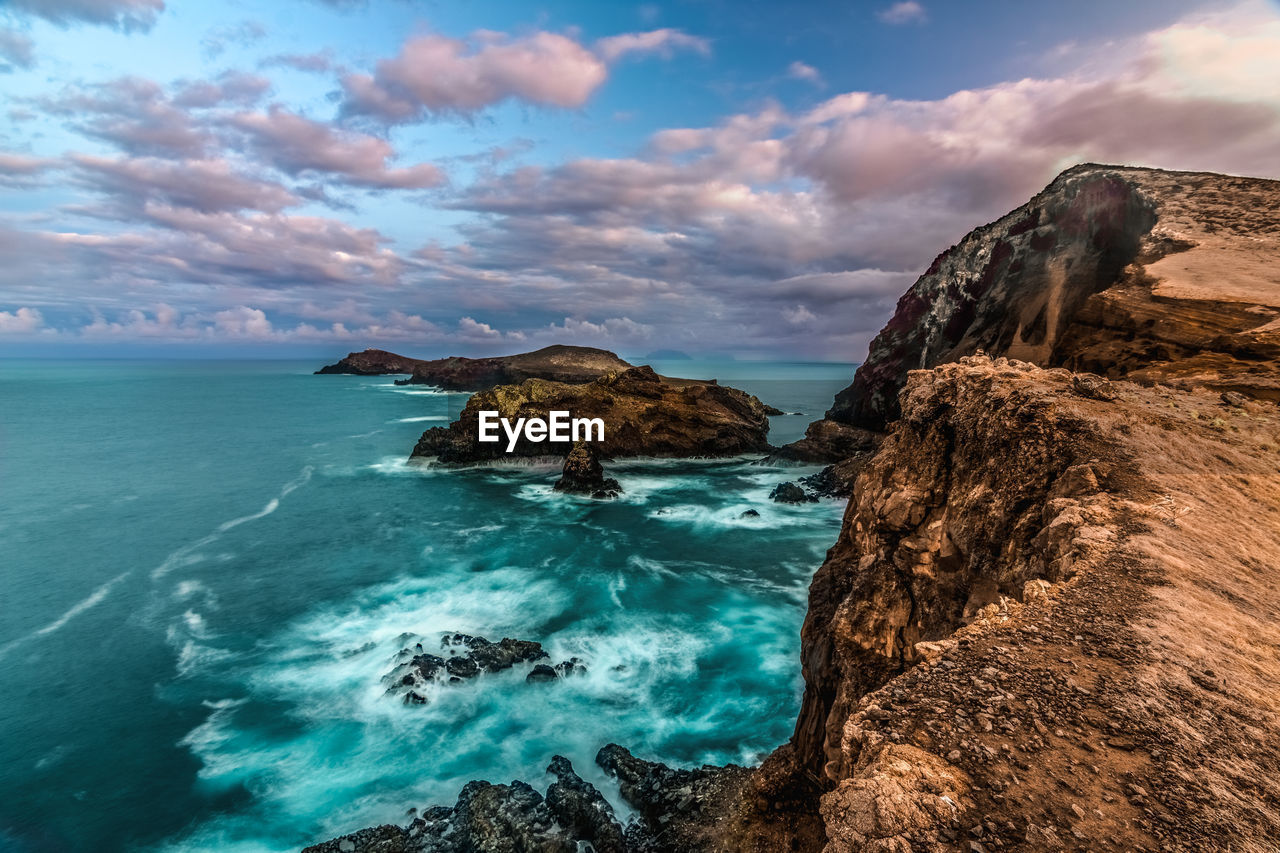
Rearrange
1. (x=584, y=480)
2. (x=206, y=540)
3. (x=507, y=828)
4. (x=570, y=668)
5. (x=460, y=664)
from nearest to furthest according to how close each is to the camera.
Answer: (x=507, y=828) → (x=460, y=664) → (x=570, y=668) → (x=206, y=540) → (x=584, y=480)

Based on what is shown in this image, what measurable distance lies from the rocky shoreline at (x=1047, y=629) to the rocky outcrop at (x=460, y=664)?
628 centimetres

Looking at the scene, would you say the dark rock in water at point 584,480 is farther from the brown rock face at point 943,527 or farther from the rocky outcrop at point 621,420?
the brown rock face at point 943,527

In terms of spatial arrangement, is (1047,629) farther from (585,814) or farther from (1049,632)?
(585,814)

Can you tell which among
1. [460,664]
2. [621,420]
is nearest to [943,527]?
[460,664]

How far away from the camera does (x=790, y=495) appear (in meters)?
49.6

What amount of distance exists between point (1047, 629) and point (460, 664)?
21931 millimetres

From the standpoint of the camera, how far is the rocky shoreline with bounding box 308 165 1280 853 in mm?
4383

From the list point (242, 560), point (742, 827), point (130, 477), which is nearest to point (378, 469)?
point (130, 477)

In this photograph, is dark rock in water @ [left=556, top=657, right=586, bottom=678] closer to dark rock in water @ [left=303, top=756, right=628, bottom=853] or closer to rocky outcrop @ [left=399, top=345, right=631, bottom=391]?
dark rock in water @ [left=303, top=756, right=628, bottom=853]

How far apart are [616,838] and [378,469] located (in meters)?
59.5

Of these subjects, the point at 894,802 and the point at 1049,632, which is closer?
the point at 894,802

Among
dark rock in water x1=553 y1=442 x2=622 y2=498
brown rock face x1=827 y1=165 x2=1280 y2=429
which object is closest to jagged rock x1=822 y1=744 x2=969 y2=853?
brown rock face x1=827 y1=165 x2=1280 y2=429

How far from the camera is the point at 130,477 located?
58.2 m

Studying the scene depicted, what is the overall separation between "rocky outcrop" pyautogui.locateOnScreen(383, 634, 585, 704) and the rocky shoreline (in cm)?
628
